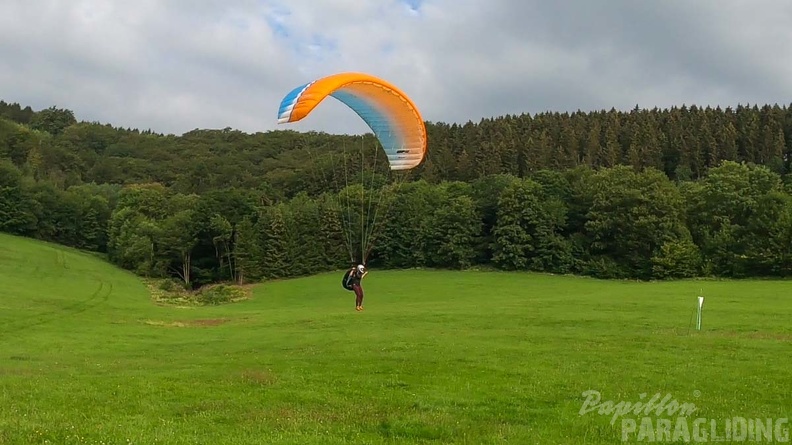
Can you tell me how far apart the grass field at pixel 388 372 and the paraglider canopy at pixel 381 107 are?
633 centimetres

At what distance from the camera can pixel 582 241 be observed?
69.6m

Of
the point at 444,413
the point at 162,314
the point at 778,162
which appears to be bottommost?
the point at 162,314

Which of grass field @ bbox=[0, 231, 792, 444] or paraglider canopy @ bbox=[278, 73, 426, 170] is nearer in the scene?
grass field @ bbox=[0, 231, 792, 444]

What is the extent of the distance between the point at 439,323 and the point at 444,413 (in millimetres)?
14143

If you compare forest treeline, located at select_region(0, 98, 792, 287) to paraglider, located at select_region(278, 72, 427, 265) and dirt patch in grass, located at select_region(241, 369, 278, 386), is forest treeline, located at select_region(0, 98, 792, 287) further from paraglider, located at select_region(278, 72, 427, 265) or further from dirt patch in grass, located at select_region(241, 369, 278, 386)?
dirt patch in grass, located at select_region(241, 369, 278, 386)

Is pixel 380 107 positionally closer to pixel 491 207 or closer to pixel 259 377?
pixel 259 377

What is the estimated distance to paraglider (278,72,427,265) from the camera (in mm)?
17917

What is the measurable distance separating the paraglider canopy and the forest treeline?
48.2ft

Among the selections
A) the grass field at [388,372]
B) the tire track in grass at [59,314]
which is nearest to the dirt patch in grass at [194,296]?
the tire track in grass at [59,314]

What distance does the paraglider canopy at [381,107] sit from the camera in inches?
710

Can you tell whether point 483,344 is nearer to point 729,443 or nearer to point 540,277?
point 729,443

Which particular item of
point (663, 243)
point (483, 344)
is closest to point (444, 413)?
point (483, 344)

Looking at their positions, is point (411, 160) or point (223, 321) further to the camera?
point (223, 321)

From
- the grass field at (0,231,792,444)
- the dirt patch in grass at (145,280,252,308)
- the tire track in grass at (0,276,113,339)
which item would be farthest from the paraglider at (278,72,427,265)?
the dirt patch in grass at (145,280,252,308)
